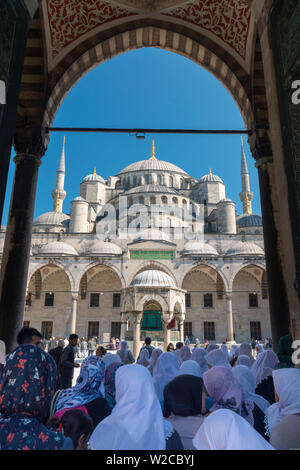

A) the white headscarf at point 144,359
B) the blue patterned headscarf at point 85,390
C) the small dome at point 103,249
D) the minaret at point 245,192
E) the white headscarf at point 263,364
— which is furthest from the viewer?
the minaret at point 245,192

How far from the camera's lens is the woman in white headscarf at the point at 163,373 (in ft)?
10.5

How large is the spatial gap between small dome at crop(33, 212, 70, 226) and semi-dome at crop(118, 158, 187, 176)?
29.3ft

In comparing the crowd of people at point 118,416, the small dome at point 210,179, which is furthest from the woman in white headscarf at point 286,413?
the small dome at point 210,179

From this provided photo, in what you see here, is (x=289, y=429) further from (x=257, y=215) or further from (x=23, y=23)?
(x=257, y=215)

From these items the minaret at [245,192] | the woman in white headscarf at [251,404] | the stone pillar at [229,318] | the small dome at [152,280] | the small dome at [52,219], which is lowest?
the woman in white headscarf at [251,404]

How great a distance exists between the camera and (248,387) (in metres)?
2.70

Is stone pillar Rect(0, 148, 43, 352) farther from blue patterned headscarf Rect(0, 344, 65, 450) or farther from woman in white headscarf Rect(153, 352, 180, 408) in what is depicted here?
blue patterned headscarf Rect(0, 344, 65, 450)

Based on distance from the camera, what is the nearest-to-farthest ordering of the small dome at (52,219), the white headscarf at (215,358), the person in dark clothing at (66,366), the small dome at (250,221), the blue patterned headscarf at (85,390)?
the blue patterned headscarf at (85,390) < the person in dark clothing at (66,366) < the white headscarf at (215,358) < the small dome at (52,219) < the small dome at (250,221)

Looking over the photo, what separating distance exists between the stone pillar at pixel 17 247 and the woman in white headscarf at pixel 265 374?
131 inches

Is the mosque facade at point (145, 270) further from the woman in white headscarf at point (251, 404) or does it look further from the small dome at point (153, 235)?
the woman in white headscarf at point (251, 404)

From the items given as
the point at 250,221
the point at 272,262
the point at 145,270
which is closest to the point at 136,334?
the point at 272,262

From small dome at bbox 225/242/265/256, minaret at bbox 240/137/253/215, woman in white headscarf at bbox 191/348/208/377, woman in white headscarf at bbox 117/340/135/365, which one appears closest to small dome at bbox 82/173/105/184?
minaret at bbox 240/137/253/215

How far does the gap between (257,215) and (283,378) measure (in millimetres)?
29435

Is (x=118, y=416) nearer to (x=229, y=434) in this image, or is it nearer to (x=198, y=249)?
(x=229, y=434)
